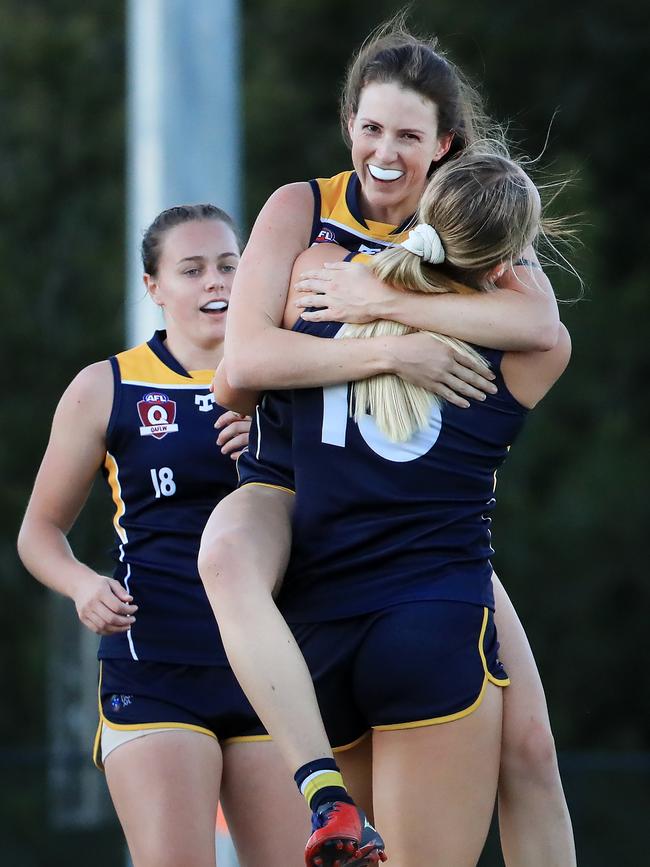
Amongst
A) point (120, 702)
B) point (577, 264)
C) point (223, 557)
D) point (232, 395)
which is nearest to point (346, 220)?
point (232, 395)

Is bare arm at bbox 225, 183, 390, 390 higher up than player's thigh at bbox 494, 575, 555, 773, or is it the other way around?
bare arm at bbox 225, 183, 390, 390

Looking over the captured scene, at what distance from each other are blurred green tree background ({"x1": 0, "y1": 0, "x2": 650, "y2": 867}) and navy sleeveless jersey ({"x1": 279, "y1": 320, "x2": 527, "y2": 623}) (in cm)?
969

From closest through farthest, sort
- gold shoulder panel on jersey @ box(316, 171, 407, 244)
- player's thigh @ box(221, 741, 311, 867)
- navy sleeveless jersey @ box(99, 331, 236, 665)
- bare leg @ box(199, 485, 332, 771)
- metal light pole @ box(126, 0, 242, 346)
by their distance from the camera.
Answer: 1. bare leg @ box(199, 485, 332, 771)
2. gold shoulder panel on jersey @ box(316, 171, 407, 244)
3. player's thigh @ box(221, 741, 311, 867)
4. navy sleeveless jersey @ box(99, 331, 236, 665)
5. metal light pole @ box(126, 0, 242, 346)

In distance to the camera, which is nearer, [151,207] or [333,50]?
[151,207]

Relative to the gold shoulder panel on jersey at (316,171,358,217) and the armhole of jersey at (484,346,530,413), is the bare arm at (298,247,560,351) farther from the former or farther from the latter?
the gold shoulder panel on jersey at (316,171,358,217)

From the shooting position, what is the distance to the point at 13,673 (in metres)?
13.1

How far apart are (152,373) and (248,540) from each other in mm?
1000

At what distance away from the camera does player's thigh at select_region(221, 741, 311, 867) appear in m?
3.31

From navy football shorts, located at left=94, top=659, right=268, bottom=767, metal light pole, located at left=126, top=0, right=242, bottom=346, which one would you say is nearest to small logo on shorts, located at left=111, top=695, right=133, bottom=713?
navy football shorts, located at left=94, top=659, right=268, bottom=767

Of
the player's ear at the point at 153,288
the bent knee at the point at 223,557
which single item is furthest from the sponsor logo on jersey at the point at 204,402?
the bent knee at the point at 223,557

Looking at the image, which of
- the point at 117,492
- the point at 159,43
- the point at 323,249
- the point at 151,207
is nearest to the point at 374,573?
the point at 323,249

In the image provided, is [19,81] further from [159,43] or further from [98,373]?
[98,373]

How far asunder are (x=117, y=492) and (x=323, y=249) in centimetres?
92

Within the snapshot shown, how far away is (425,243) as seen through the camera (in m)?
2.69
